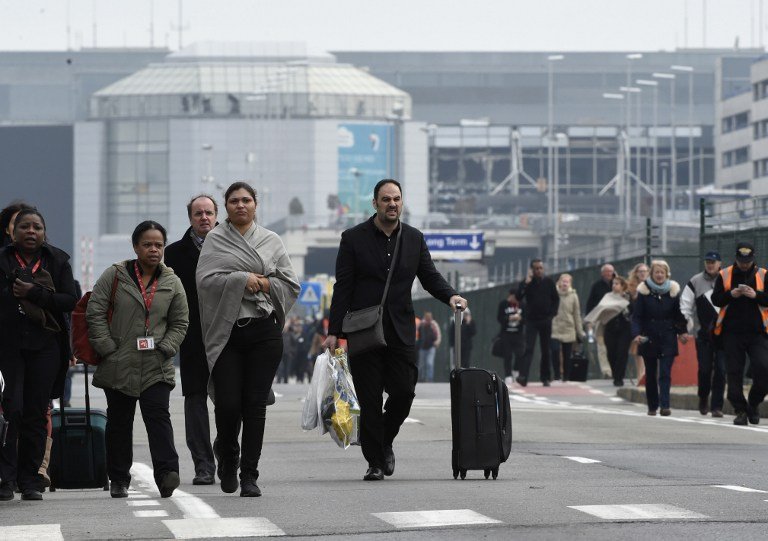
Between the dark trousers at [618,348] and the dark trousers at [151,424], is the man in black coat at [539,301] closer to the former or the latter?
the dark trousers at [618,348]

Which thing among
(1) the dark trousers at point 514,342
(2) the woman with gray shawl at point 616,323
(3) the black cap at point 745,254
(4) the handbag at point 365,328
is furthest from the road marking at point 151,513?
(1) the dark trousers at point 514,342

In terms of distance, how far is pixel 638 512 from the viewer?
10.3 metres

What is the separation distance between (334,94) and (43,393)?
149258mm

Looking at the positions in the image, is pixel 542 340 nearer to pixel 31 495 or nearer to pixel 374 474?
pixel 374 474

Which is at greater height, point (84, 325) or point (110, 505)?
point (84, 325)

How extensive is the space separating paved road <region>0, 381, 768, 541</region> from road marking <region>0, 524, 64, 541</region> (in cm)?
1

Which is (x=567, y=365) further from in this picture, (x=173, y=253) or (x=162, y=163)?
(x=162, y=163)

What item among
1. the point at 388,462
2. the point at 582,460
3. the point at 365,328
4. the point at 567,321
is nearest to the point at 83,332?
the point at 365,328

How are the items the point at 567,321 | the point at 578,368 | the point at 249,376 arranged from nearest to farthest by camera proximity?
the point at 249,376 → the point at 578,368 → the point at 567,321

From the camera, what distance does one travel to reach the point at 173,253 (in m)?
13.0

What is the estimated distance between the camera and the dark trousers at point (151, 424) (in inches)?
471

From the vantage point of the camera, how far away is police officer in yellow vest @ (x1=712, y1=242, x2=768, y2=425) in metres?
19.7

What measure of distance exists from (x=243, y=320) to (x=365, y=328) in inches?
39.5

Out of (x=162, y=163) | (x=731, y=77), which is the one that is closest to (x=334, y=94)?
(x=162, y=163)
